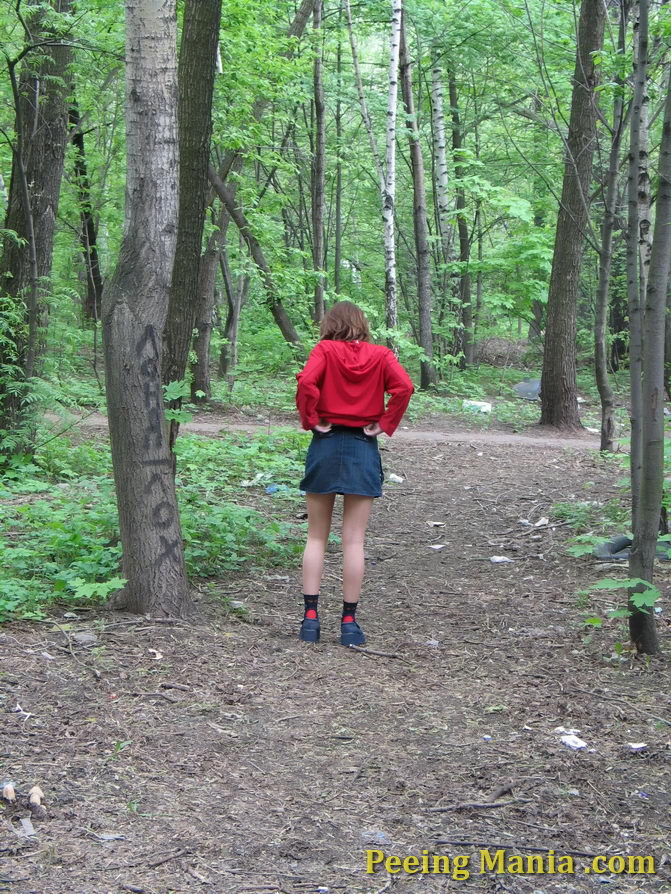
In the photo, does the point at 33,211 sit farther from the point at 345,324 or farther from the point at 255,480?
the point at 345,324

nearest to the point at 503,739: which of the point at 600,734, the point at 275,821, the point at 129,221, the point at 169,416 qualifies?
the point at 600,734

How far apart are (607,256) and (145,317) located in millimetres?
5386

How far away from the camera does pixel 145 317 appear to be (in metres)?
4.53

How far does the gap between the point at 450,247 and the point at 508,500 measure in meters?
13.9

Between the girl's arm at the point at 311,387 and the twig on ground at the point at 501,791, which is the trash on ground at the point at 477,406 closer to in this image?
the girl's arm at the point at 311,387

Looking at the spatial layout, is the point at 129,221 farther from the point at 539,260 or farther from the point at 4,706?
the point at 539,260

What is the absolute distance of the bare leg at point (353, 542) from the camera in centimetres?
483

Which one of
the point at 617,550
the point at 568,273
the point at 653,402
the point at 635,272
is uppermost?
the point at 568,273

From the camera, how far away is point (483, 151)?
26.3m

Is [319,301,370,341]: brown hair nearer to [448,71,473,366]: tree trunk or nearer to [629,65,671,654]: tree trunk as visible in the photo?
[629,65,671,654]: tree trunk

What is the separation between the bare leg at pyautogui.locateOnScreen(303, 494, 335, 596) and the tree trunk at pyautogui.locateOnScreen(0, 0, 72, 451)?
5.26 m

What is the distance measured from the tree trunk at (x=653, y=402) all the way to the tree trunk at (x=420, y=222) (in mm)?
13903

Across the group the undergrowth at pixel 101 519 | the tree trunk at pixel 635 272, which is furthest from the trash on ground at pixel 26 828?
the tree trunk at pixel 635 272

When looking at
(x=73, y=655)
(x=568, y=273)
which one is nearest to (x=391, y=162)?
(x=568, y=273)
